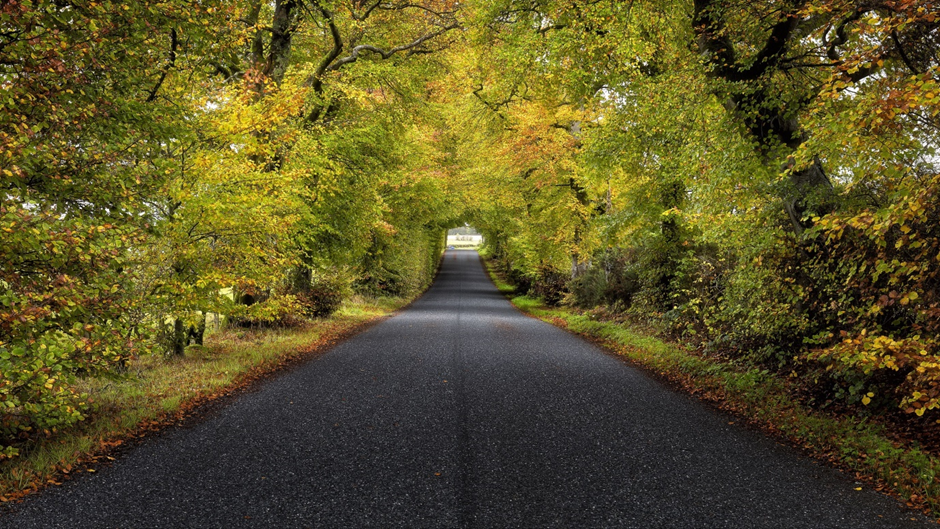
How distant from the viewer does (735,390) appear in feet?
25.2

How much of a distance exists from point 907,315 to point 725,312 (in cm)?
352

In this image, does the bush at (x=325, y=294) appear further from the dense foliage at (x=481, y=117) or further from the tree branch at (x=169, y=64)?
the tree branch at (x=169, y=64)

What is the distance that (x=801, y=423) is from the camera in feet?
19.9

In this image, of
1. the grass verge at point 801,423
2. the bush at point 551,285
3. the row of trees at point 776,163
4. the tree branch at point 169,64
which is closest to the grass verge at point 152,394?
the tree branch at point 169,64

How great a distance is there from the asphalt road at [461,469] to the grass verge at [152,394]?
32 centimetres

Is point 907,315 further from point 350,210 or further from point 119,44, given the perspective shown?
point 350,210

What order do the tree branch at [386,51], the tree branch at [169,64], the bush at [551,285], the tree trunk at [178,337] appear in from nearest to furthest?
the tree branch at [169,64] < the tree trunk at [178,337] < the tree branch at [386,51] < the bush at [551,285]

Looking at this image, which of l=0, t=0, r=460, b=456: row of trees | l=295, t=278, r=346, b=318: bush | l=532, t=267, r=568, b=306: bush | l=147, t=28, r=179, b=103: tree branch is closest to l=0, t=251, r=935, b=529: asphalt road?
l=0, t=0, r=460, b=456: row of trees

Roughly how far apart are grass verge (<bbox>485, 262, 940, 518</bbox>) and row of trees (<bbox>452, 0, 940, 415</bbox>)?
1.36 feet

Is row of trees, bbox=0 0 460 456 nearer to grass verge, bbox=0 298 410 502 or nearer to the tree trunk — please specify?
the tree trunk

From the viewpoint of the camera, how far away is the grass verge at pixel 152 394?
4.57 meters

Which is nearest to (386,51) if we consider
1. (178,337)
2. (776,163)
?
(178,337)

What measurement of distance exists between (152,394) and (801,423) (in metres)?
7.80

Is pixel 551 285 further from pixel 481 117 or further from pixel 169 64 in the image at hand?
pixel 169 64
